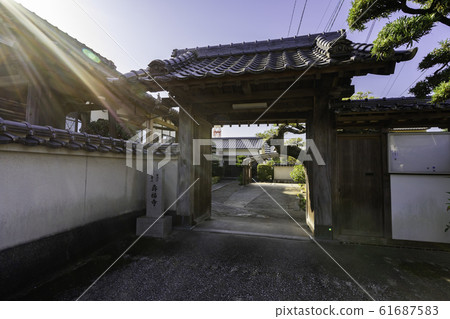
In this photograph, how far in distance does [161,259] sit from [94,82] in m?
5.98

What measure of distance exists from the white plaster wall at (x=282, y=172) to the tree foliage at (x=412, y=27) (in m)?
20.5

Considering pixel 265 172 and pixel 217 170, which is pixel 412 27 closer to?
pixel 265 172

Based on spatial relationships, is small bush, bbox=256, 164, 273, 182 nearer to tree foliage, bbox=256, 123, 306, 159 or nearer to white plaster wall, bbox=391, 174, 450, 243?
tree foliage, bbox=256, 123, 306, 159

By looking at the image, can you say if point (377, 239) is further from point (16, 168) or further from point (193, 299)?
point (16, 168)

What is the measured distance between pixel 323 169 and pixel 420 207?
238cm

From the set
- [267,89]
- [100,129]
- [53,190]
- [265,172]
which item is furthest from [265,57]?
[265,172]

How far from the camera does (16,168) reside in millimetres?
3205

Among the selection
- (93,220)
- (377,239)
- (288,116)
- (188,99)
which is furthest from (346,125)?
(93,220)

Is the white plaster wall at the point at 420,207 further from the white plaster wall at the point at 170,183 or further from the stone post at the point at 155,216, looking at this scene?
the white plaster wall at the point at 170,183

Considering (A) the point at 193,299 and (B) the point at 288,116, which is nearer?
(A) the point at 193,299

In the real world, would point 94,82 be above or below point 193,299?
above

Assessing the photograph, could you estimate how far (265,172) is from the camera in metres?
24.7

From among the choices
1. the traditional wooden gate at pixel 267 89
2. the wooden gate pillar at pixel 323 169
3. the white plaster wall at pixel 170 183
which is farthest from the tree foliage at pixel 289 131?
the white plaster wall at pixel 170 183

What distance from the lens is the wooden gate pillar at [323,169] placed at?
5117mm
